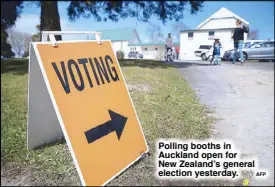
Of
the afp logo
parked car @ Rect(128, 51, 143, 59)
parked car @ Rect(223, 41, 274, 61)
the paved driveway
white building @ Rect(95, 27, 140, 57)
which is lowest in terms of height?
parked car @ Rect(128, 51, 143, 59)

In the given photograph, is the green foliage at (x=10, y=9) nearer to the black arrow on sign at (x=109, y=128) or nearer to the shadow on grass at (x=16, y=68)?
the shadow on grass at (x=16, y=68)

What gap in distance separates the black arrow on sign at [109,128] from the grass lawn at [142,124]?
0.48m

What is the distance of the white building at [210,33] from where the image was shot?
1385 inches

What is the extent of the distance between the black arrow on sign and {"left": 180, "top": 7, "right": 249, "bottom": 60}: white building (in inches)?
1328

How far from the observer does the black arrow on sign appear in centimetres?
236

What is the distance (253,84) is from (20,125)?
7019 millimetres

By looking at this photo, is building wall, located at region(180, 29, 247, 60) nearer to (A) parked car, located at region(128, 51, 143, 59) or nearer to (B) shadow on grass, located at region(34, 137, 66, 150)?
(A) parked car, located at region(128, 51, 143, 59)

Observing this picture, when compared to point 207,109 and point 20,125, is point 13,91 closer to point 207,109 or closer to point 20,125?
point 20,125

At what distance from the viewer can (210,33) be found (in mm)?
36562

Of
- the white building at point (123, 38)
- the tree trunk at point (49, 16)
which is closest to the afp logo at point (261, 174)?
the tree trunk at point (49, 16)

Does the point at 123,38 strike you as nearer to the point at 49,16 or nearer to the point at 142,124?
the point at 49,16

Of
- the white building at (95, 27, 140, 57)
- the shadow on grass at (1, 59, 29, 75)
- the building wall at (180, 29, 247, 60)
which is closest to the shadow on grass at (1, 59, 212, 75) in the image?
the shadow on grass at (1, 59, 29, 75)

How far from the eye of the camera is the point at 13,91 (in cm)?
673

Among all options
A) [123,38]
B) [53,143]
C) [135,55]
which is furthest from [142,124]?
[123,38]
